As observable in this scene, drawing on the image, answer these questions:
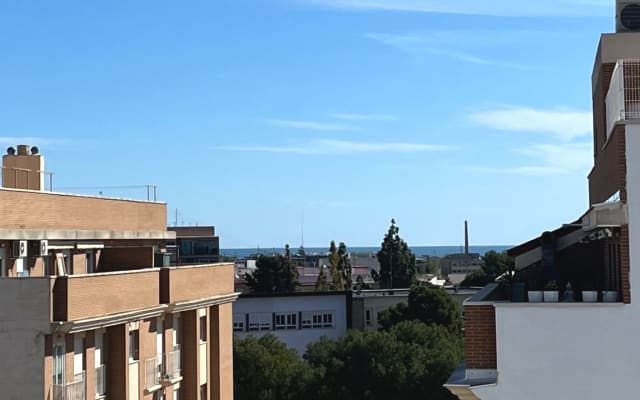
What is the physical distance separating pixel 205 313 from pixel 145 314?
7.31 meters

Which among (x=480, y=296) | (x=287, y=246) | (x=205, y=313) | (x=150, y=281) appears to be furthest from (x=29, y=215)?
(x=287, y=246)

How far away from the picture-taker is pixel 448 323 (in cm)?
6550

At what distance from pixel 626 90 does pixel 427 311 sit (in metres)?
50.4

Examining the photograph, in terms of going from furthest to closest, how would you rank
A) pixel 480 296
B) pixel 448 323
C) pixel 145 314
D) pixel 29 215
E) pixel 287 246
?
pixel 287 246 < pixel 448 323 < pixel 145 314 < pixel 29 215 < pixel 480 296

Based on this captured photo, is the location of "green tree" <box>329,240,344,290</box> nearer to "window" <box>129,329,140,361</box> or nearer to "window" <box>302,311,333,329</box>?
"window" <box>302,311,333,329</box>

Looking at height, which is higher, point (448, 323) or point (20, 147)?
→ point (20, 147)

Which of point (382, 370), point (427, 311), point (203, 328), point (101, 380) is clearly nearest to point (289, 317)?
point (427, 311)

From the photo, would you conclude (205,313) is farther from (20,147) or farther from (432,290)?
(432,290)

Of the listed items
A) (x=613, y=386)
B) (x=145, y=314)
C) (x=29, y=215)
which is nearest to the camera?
(x=613, y=386)

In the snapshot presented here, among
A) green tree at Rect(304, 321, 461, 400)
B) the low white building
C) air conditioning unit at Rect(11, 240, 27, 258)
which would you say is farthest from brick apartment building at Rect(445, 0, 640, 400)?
the low white building

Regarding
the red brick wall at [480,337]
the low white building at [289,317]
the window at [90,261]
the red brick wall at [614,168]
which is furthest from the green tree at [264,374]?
the red brick wall at [480,337]

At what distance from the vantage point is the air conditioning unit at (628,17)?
21.8m

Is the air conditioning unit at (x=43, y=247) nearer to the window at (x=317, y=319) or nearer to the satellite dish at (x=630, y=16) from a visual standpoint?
the satellite dish at (x=630, y=16)

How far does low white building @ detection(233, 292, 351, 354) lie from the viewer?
67500mm
